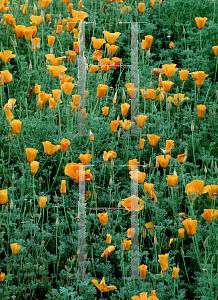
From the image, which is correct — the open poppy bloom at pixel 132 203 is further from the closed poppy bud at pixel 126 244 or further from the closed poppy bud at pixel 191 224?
the closed poppy bud at pixel 191 224

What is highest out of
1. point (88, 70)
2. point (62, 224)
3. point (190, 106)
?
point (88, 70)

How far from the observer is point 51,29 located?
4234 mm

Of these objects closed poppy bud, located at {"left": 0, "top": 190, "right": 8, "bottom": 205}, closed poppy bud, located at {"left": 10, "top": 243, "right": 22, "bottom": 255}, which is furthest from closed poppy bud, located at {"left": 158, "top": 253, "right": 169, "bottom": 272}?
closed poppy bud, located at {"left": 0, "top": 190, "right": 8, "bottom": 205}

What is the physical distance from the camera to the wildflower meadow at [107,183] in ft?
6.84

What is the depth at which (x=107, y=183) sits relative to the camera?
278cm

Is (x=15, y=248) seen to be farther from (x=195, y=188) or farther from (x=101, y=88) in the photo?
(x=101, y=88)

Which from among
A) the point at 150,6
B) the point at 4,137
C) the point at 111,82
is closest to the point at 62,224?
the point at 4,137

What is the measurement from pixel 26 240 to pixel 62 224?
0.84ft

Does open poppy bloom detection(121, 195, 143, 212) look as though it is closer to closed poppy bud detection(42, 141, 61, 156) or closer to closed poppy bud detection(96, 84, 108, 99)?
closed poppy bud detection(42, 141, 61, 156)

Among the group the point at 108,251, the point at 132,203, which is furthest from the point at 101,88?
the point at 108,251

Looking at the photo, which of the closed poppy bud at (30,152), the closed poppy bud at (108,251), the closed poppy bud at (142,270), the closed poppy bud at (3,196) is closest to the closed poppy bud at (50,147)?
the closed poppy bud at (30,152)

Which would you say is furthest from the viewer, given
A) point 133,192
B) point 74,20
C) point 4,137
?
point 74,20

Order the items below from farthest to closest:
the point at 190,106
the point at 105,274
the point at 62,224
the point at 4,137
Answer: the point at 190,106, the point at 4,137, the point at 62,224, the point at 105,274

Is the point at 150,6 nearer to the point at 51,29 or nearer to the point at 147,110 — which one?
the point at 51,29
